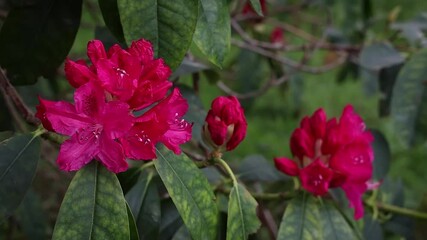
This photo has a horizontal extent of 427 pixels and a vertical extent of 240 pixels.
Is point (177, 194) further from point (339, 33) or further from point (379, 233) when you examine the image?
point (339, 33)

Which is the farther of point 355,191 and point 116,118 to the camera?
point 355,191

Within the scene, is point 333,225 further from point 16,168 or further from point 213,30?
point 16,168

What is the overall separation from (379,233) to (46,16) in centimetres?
87

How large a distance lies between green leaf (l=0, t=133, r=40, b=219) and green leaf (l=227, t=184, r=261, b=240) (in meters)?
0.29

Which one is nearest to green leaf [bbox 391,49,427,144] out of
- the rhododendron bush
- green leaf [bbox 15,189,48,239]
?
the rhododendron bush

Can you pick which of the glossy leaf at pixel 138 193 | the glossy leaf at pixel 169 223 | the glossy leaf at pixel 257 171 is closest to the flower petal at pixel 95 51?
the glossy leaf at pixel 138 193

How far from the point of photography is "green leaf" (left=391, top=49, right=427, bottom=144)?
157 cm

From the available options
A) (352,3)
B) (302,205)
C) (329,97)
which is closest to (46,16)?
(302,205)

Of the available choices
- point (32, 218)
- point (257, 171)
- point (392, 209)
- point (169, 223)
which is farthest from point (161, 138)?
point (32, 218)

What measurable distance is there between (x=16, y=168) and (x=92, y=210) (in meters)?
0.14

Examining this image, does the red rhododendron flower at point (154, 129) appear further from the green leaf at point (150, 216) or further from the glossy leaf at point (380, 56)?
the glossy leaf at point (380, 56)

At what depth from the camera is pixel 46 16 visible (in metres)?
1.14

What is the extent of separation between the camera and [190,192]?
0.95 metres

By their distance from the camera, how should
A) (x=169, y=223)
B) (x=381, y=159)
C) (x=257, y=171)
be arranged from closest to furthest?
(x=169, y=223), (x=257, y=171), (x=381, y=159)
